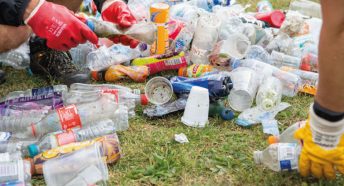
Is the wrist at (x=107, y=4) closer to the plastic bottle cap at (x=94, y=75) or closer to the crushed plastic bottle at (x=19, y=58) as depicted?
the plastic bottle cap at (x=94, y=75)

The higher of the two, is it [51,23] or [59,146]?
[51,23]

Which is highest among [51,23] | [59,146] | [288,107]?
[51,23]

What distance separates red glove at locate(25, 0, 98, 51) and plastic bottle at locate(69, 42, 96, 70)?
0.76 meters

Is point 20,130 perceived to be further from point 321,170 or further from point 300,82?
point 300,82

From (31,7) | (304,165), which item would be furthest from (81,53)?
(304,165)

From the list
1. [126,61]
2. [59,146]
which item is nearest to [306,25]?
[126,61]

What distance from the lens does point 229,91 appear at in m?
2.91

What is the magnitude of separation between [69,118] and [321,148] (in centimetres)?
129

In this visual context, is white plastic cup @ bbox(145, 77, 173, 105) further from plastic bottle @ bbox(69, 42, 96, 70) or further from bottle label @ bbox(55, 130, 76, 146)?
plastic bottle @ bbox(69, 42, 96, 70)

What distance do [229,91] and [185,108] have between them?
296mm

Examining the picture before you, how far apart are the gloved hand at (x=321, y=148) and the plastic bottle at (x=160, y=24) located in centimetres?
155

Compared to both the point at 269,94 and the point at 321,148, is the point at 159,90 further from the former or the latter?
the point at 321,148

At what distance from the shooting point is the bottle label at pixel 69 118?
262 centimetres

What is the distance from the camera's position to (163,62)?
3420 mm
